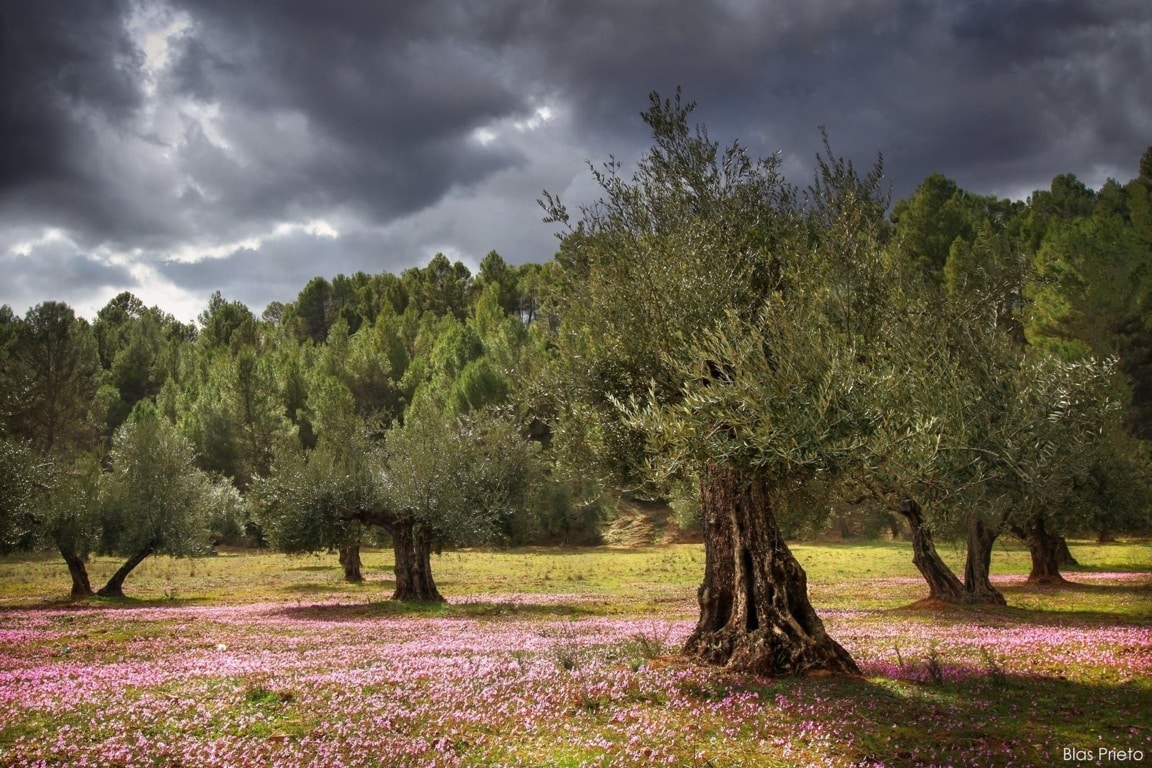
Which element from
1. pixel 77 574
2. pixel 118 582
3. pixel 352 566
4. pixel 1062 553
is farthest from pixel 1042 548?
pixel 77 574

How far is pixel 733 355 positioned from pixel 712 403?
95cm

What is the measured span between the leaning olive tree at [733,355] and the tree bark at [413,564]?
57.9 feet

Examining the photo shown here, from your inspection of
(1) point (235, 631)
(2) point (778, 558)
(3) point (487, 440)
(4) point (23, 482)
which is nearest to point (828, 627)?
(2) point (778, 558)

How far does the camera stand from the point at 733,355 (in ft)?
38.3

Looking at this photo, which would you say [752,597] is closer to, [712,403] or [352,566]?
[712,403]

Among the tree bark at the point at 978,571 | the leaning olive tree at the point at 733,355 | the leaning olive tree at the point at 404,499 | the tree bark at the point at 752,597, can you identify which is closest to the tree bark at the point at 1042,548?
the tree bark at the point at 978,571

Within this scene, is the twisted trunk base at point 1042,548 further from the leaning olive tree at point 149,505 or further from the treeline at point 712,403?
the leaning olive tree at point 149,505

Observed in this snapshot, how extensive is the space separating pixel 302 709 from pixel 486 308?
314 ft

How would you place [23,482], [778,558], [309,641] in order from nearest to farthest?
[778,558] → [309,641] → [23,482]

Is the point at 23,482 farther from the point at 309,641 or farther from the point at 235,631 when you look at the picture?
the point at 309,641

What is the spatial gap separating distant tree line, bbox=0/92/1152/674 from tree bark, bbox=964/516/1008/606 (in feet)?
0.36

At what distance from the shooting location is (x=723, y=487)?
14.3 m

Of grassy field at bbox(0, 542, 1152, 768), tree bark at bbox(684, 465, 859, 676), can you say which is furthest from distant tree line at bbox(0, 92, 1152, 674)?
grassy field at bbox(0, 542, 1152, 768)

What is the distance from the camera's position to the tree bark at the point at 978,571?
28.0 meters
